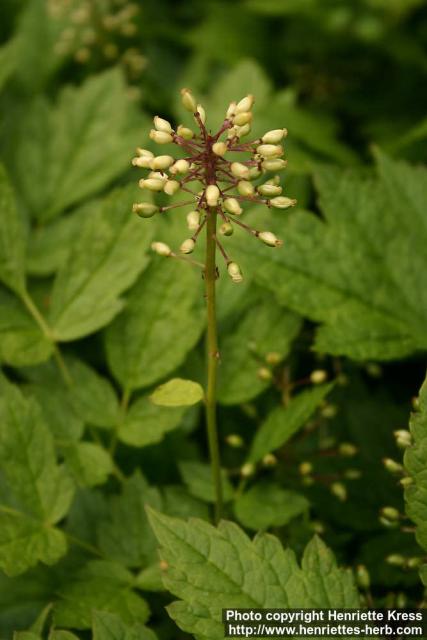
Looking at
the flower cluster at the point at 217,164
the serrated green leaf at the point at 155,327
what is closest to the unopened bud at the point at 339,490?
the serrated green leaf at the point at 155,327

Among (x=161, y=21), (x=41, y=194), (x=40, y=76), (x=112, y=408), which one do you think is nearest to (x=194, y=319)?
(x=112, y=408)

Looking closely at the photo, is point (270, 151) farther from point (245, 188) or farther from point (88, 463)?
point (88, 463)

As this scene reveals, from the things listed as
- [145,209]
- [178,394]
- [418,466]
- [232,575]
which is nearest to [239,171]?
[145,209]

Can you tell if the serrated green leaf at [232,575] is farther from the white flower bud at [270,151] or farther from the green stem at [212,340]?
the white flower bud at [270,151]

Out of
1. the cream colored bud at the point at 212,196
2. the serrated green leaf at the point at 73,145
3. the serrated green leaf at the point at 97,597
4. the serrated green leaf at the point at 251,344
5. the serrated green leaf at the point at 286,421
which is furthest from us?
the serrated green leaf at the point at 73,145

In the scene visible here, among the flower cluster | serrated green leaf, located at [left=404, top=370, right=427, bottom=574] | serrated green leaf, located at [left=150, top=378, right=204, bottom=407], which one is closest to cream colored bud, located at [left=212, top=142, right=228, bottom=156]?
the flower cluster

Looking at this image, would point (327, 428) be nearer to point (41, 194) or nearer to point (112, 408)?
point (112, 408)

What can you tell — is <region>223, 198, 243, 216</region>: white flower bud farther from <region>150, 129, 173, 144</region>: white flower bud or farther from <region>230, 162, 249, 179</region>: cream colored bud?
<region>150, 129, 173, 144</region>: white flower bud

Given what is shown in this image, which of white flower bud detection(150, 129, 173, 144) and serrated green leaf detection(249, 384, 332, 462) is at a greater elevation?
white flower bud detection(150, 129, 173, 144)
